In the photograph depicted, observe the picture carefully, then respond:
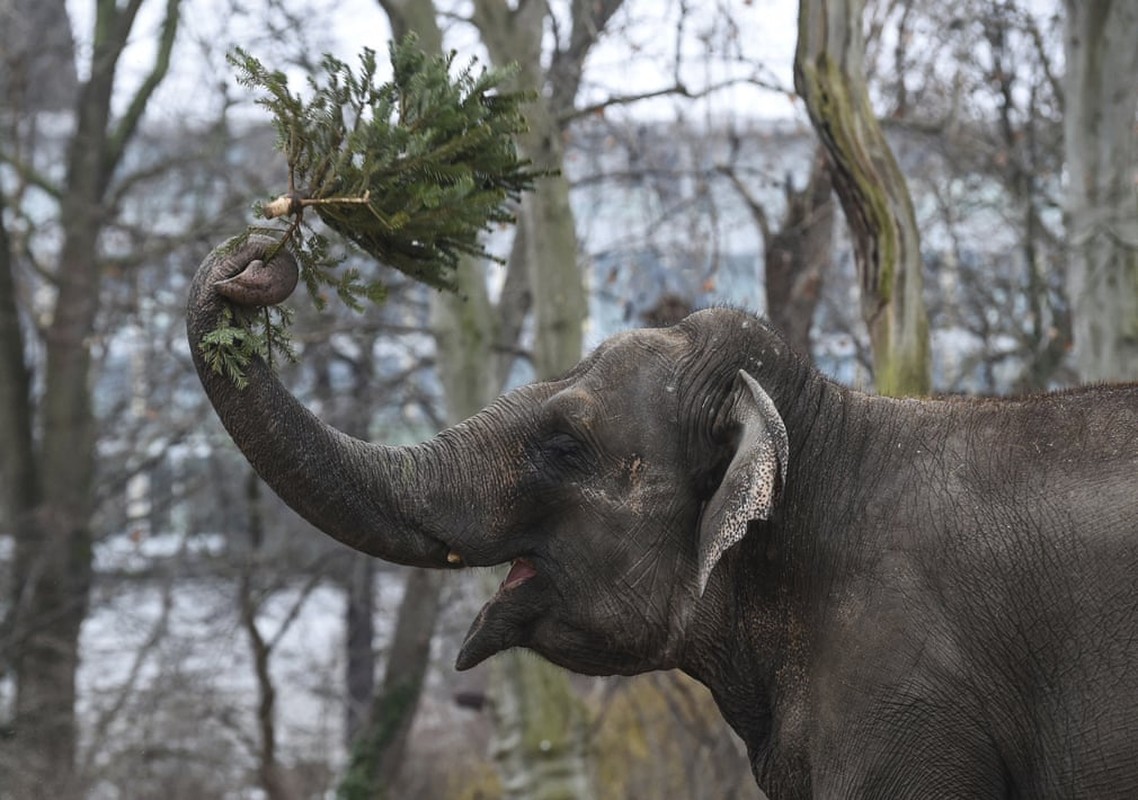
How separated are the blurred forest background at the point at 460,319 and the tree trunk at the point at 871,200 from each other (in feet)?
11.1

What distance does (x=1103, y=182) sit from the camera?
10836 millimetres

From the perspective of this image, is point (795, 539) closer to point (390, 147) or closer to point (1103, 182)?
point (390, 147)

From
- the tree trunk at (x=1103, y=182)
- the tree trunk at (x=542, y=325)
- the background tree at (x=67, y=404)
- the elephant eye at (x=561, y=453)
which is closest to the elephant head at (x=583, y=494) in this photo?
the elephant eye at (x=561, y=453)

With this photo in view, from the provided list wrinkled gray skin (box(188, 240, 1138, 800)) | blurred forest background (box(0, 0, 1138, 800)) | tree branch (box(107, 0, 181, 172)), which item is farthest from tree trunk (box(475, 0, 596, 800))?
tree branch (box(107, 0, 181, 172))

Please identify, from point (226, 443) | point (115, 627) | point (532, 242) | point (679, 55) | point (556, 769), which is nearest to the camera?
point (679, 55)

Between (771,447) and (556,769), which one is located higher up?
(771,447)

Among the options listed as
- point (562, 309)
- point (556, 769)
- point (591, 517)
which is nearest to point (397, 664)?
point (556, 769)

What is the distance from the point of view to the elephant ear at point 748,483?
166 inches

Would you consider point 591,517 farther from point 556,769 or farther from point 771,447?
point 556,769

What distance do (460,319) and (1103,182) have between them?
227 inches

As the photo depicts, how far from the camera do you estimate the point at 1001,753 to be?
4.21 m

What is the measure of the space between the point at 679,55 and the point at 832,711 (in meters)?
8.45

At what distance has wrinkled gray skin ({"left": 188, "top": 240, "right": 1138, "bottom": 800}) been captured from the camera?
13.7ft

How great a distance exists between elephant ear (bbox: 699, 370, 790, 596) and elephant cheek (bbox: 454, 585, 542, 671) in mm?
620
